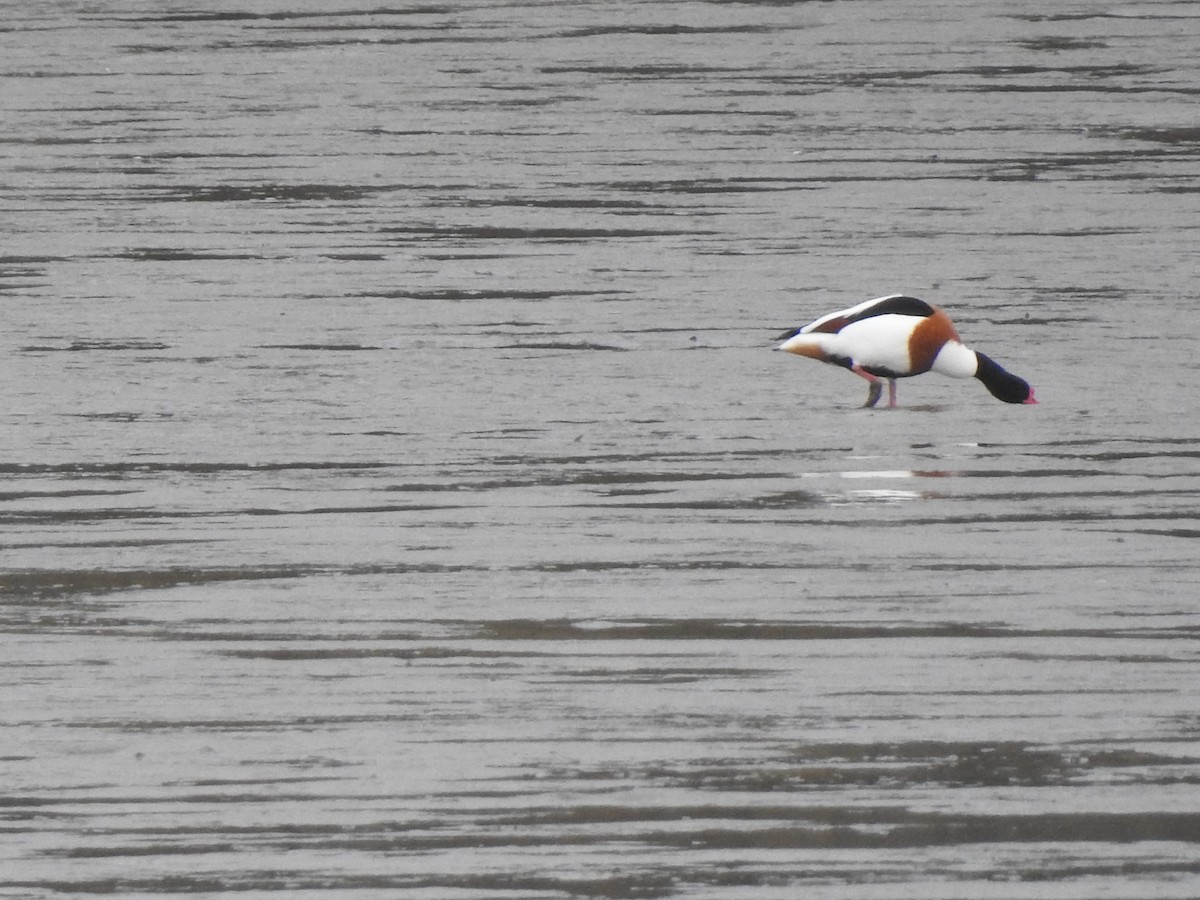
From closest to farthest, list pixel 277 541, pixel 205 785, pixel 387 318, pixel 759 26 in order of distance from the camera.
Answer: pixel 205 785, pixel 277 541, pixel 387 318, pixel 759 26

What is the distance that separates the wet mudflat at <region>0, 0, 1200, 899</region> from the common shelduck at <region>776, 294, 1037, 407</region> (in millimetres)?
98

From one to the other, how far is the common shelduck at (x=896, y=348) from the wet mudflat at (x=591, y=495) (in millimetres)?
98

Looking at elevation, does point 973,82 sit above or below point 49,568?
above

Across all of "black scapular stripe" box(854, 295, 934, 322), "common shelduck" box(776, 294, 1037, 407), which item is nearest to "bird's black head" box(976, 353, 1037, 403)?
"common shelduck" box(776, 294, 1037, 407)

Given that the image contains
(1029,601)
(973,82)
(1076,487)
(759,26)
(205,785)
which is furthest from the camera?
(759,26)

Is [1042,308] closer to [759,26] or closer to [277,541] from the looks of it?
[277,541]

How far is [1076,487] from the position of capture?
5062 millimetres

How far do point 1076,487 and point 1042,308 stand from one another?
5.85ft

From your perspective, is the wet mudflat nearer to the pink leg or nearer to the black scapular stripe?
the pink leg

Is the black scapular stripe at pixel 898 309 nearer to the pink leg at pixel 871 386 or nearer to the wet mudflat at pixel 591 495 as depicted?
the pink leg at pixel 871 386

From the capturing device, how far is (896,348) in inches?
228

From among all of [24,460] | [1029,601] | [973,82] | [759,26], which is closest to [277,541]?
[24,460]

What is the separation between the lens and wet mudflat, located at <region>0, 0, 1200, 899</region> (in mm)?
3439

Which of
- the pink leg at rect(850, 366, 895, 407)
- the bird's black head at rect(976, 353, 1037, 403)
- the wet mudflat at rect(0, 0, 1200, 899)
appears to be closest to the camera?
the wet mudflat at rect(0, 0, 1200, 899)
